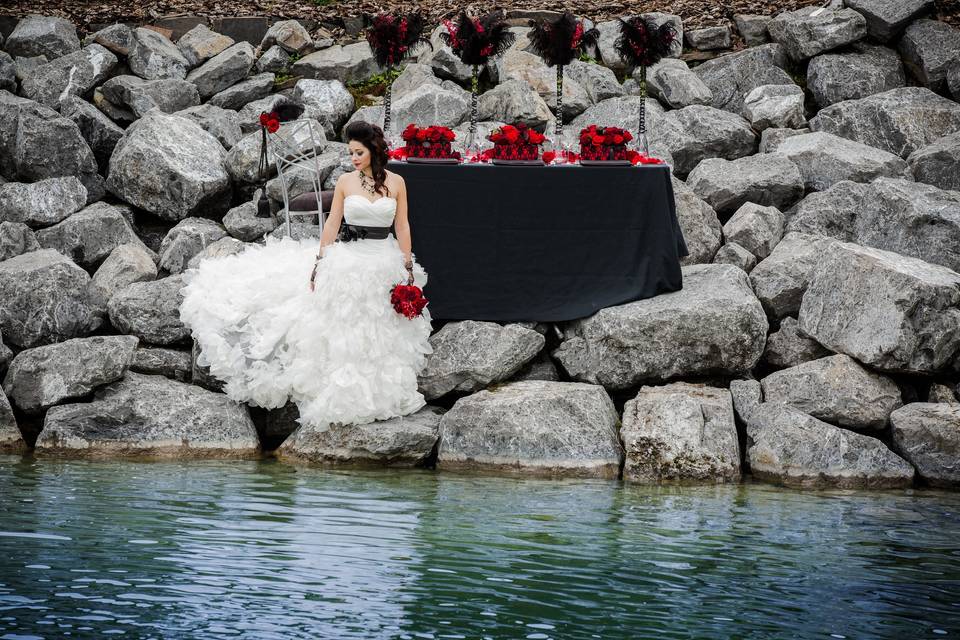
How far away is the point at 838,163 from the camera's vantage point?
413 inches

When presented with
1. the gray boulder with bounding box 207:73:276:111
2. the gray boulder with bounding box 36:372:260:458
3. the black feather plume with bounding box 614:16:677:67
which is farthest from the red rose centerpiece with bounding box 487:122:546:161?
the gray boulder with bounding box 207:73:276:111

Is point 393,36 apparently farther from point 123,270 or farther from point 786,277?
point 786,277

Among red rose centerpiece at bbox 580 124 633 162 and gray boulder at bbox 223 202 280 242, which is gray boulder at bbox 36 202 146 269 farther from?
red rose centerpiece at bbox 580 124 633 162

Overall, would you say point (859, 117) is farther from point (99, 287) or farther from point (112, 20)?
point (112, 20)

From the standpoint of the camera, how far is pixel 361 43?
13906 mm

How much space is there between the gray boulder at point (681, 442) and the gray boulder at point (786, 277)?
1459 millimetres

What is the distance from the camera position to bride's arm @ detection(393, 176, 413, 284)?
7.95m

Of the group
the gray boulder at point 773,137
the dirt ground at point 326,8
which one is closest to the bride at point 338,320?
the gray boulder at point 773,137

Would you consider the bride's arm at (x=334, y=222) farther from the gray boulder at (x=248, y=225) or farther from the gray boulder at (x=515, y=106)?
the gray boulder at (x=515, y=106)

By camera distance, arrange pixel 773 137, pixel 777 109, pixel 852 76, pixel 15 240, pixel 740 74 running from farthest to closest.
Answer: pixel 740 74
pixel 852 76
pixel 777 109
pixel 773 137
pixel 15 240

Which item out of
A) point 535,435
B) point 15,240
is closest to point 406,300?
point 535,435

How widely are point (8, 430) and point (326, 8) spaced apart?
8671 millimetres

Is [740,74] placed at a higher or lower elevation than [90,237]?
higher

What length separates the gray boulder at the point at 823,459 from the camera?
7277 millimetres
